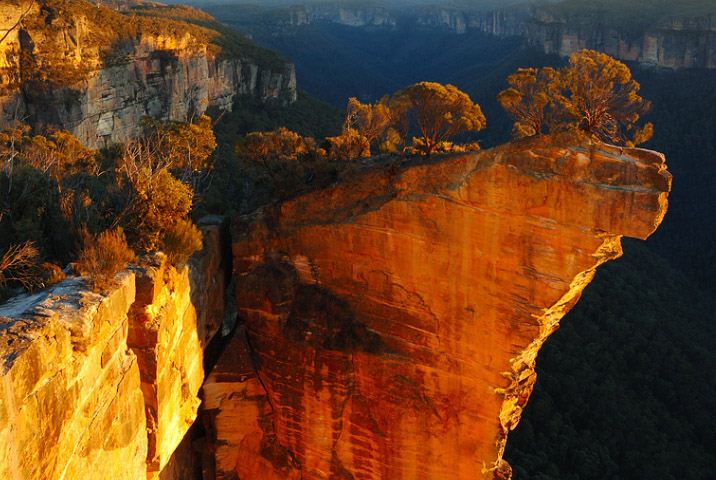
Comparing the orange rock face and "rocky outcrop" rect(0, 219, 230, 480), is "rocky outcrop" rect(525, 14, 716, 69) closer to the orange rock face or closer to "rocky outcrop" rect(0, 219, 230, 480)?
the orange rock face

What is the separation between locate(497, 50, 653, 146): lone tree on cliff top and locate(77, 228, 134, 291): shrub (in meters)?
6.48

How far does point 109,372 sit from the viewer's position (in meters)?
7.67

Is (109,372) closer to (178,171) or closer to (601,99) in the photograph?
(178,171)

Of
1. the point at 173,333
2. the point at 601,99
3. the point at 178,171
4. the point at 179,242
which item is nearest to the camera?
the point at 173,333

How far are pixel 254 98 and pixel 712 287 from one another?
3103 centimetres

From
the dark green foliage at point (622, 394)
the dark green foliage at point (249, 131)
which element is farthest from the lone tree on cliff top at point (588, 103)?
the dark green foliage at point (622, 394)

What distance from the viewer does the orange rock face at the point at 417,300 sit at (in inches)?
375

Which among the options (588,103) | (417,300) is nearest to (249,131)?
(417,300)

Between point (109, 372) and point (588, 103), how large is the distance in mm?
8186

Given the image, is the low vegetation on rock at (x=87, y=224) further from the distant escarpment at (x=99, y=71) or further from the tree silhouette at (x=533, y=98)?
the distant escarpment at (x=99, y=71)

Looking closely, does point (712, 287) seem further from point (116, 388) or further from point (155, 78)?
point (116, 388)

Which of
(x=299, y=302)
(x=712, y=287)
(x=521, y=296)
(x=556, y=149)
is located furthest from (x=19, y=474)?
(x=712, y=287)

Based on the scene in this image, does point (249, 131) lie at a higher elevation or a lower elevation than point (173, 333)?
lower

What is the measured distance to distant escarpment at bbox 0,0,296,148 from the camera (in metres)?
25.5
